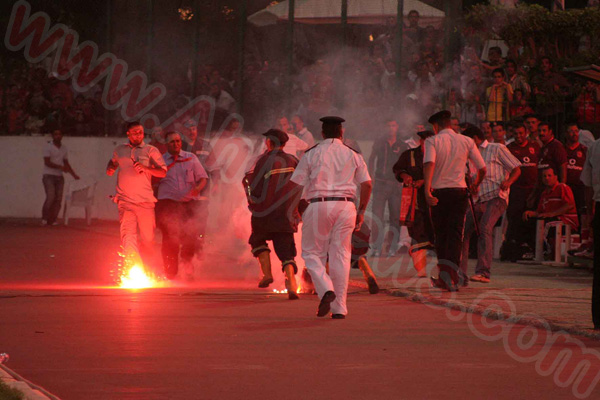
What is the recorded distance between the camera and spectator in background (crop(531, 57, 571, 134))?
64.0 ft

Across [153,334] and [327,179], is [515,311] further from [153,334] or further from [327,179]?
[153,334]

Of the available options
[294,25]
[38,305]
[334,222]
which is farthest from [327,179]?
[294,25]

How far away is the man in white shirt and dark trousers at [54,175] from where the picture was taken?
2558 cm

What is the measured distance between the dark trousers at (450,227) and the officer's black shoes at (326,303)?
9.09 feet

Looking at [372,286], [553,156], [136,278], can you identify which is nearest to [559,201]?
[553,156]

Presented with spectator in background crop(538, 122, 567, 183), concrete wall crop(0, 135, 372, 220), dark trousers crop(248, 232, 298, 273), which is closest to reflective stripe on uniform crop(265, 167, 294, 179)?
dark trousers crop(248, 232, 298, 273)

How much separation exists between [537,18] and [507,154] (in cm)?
602

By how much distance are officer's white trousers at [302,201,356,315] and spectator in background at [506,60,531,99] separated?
992 centimetres

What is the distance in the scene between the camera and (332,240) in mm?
10711

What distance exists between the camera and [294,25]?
24078 mm

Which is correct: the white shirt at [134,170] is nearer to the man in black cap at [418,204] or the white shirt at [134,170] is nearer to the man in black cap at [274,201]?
the man in black cap at [274,201]

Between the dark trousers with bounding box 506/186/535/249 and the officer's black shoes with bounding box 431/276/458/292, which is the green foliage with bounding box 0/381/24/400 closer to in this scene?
the officer's black shoes with bounding box 431/276/458/292

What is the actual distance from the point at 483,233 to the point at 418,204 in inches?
36.7

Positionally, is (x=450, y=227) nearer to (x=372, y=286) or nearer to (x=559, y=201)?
(x=372, y=286)
